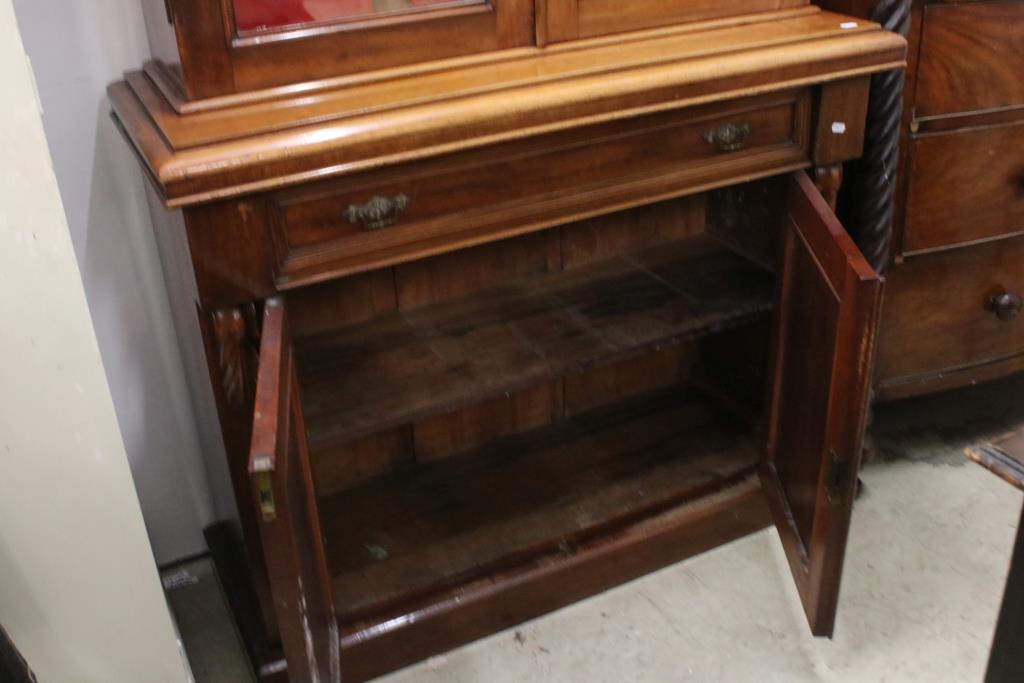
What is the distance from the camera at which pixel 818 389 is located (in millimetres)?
1427

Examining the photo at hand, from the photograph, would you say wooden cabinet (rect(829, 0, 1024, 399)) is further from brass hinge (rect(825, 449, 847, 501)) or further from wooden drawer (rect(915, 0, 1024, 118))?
brass hinge (rect(825, 449, 847, 501))

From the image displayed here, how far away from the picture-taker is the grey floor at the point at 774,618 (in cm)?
150

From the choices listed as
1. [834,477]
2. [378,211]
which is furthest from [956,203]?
[378,211]

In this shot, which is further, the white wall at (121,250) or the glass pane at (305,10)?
the white wall at (121,250)

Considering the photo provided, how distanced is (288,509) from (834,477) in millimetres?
756

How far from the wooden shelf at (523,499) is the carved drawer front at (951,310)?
331 mm

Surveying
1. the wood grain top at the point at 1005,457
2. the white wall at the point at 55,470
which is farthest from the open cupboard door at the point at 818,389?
the white wall at the point at 55,470

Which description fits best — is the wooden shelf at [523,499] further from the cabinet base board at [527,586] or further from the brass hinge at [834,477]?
the brass hinge at [834,477]

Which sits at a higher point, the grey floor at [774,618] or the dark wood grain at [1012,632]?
the dark wood grain at [1012,632]

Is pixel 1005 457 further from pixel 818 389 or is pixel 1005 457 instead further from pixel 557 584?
pixel 557 584

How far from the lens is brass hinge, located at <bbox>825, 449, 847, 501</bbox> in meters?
1.32

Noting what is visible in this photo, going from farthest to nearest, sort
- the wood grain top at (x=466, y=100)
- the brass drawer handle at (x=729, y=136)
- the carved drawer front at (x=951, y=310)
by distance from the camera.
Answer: the carved drawer front at (x=951, y=310), the brass drawer handle at (x=729, y=136), the wood grain top at (x=466, y=100)

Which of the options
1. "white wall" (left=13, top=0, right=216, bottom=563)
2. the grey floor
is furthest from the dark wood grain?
"white wall" (left=13, top=0, right=216, bottom=563)

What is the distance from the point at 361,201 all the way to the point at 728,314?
691 millimetres
